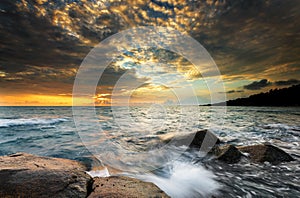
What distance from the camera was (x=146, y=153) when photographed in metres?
7.26

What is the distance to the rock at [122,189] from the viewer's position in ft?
8.42

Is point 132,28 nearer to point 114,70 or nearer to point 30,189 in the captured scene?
point 114,70

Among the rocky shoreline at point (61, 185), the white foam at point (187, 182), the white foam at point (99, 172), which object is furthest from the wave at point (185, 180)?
the rocky shoreline at point (61, 185)

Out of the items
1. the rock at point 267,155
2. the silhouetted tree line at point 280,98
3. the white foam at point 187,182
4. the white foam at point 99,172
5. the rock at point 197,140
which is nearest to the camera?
the white foam at point 187,182

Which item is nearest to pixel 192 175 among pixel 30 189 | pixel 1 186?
pixel 30 189

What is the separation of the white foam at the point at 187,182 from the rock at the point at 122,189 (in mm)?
1097

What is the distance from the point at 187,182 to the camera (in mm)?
4441

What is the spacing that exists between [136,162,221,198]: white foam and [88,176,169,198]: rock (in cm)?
110

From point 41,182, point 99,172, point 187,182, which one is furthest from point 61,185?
point 187,182

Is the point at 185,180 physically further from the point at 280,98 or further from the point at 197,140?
the point at 280,98

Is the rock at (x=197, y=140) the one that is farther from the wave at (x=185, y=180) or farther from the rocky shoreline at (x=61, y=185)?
the rocky shoreline at (x=61, y=185)

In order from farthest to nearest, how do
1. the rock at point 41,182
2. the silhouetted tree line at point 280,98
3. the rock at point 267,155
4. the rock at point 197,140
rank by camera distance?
the silhouetted tree line at point 280,98 < the rock at point 197,140 < the rock at point 267,155 < the rock at point 41,182

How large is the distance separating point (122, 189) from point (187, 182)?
2.44 metres

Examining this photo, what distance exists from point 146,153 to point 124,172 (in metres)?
2.24
